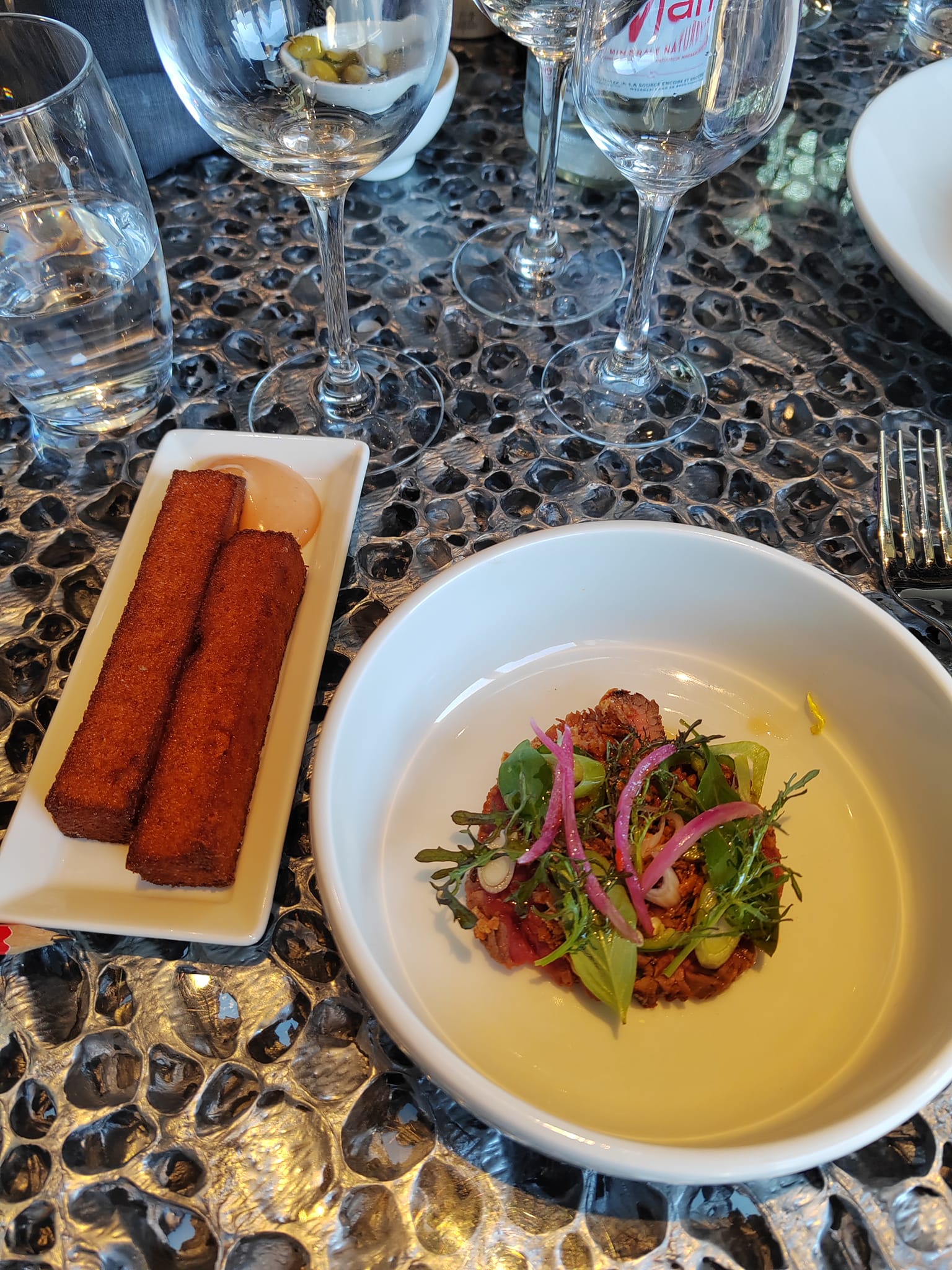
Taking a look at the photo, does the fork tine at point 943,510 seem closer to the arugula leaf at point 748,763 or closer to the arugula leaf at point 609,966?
the arugula leaf at point 748,763

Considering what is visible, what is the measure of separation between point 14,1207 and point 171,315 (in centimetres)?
76

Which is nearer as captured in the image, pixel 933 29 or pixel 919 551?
pixel 919 551

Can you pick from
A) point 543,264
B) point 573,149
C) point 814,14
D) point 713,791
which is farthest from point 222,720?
point 814,14

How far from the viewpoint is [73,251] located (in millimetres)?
808

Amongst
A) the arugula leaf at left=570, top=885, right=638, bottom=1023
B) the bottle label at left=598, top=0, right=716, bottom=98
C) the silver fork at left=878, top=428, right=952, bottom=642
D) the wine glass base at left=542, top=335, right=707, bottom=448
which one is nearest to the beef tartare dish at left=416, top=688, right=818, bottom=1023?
the arugula leaf at left=570, top=885, right=638, bottom=1023

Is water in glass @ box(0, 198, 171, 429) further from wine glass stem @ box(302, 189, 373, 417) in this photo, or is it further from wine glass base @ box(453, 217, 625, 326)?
wine glass base @ box(453, 217, 625, 326)

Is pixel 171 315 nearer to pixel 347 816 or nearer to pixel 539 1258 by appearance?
pixel 347 816

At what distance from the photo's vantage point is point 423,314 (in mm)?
962

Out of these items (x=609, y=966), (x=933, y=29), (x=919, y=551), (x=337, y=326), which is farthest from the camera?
(x=933, y=29)

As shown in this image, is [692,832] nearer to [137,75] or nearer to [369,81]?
[369,81]

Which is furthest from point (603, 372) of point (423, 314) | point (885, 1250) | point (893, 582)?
point (885, 1250)

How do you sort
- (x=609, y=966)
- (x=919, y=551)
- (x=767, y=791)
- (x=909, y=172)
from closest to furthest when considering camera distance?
(x=609, y=966) < (x=767, y=791) < (x=919, y=551) < (x=909, y=172)

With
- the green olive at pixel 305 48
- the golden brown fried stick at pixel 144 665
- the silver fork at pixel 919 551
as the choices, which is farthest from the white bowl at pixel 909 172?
the golden brown fried stick at pixel 144 665

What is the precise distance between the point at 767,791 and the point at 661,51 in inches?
20.5
